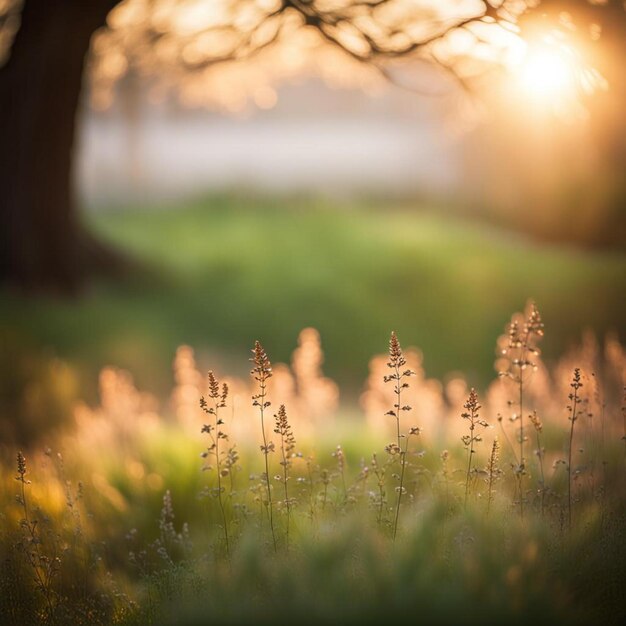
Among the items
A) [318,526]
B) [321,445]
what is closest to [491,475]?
[318,526]

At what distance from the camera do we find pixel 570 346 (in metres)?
10.7

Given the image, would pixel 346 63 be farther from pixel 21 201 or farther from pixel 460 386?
pixel 460 386

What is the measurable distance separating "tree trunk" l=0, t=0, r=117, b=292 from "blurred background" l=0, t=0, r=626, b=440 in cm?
3

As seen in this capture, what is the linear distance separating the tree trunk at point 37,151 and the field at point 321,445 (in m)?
0.66

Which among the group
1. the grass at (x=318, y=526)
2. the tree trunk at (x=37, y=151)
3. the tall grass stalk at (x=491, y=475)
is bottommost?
the grass at (x=318, y=526)

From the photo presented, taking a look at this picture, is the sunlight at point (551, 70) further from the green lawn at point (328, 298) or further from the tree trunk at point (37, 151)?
the tree trunk at point (37, 151)

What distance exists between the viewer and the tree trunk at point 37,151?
9836 mm

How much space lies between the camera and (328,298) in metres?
12.2

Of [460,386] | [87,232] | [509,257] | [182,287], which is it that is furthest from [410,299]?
[460,386]

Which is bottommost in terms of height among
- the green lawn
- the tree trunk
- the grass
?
the grass

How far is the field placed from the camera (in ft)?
9.52

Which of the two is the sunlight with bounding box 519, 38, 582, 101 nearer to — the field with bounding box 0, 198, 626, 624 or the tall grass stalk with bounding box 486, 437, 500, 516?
the field with bounding box 0, 198, 626, 624

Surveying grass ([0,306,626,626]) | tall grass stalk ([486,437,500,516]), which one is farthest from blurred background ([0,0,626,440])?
tall grass stalk ([486,437,500,516])

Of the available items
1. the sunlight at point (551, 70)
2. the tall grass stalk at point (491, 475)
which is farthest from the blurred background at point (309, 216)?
the tall grass stalk at point (491, 475)
